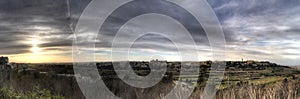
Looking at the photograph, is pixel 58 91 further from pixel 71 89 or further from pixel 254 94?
pixel 254 94

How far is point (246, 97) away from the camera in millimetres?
9203

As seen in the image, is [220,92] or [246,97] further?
[220,92]

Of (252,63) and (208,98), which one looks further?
(252,63)

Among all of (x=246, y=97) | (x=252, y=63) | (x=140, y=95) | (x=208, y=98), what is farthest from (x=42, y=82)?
(x=252, y=63)

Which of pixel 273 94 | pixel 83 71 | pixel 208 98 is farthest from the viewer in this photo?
pixel 83 71

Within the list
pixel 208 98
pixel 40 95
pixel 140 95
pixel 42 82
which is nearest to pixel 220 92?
pixel 208 98

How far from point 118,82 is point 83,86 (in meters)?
1.77

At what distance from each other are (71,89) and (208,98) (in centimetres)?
761

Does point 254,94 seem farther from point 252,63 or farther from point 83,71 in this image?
point 252,63

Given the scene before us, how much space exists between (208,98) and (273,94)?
81.6 inches

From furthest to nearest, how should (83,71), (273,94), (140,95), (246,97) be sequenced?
(83,71), (140,95), (246,97), (273,94)

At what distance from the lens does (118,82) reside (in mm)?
16891

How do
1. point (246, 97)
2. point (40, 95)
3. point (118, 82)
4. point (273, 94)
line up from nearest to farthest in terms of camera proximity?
point (273, 94) → point (246, 97) → point (40, 95) → point (118, 82)

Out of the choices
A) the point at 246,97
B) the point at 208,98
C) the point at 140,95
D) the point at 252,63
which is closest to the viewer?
the point at 246,97
